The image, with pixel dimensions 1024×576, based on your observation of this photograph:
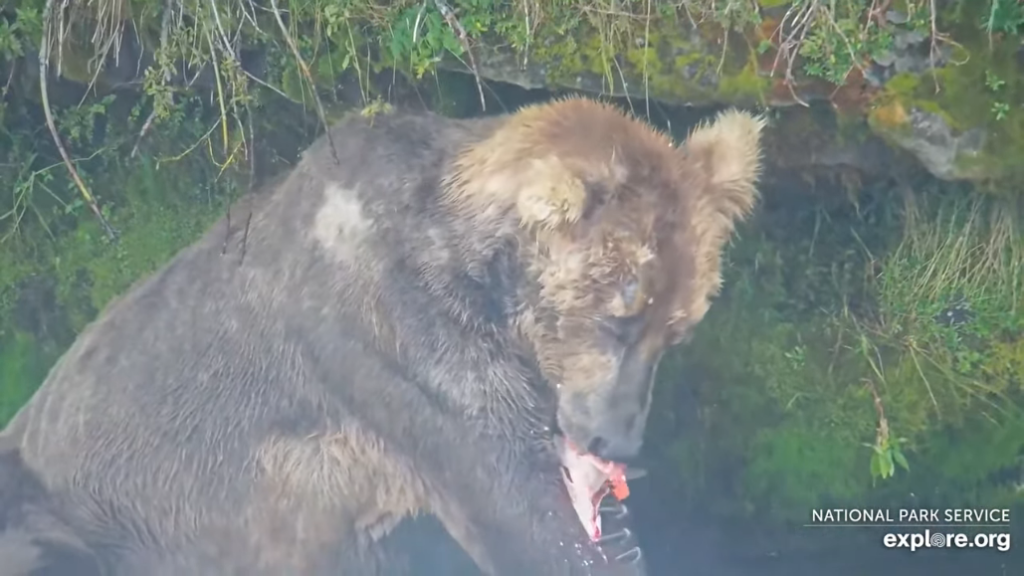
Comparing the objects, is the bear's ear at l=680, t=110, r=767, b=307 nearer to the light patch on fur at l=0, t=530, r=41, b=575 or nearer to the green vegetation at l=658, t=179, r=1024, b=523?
the green vegetation at l=658, t=179, r=1024, b=523

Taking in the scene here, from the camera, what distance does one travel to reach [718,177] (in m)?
2.83

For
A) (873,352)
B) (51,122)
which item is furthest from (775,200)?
(51,122)

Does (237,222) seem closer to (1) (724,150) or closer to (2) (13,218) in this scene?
(2) (13,218)

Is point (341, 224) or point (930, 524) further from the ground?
point (341, 224)

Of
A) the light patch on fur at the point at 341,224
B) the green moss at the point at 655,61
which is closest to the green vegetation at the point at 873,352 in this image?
the green moss at the point at 655,61

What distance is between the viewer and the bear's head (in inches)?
106

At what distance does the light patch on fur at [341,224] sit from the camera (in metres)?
2.83

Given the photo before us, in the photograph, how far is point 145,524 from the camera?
10.1ft

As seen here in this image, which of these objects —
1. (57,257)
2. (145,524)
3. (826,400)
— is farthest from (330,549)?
(826,400)

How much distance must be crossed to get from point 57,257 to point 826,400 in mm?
2158

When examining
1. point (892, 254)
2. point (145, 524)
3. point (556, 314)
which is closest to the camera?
point (556, 314)

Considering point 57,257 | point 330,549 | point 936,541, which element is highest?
point 57,257

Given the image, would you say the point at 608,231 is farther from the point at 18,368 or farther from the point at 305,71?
the point at 18,368

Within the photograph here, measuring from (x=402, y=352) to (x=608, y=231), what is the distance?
61cm
